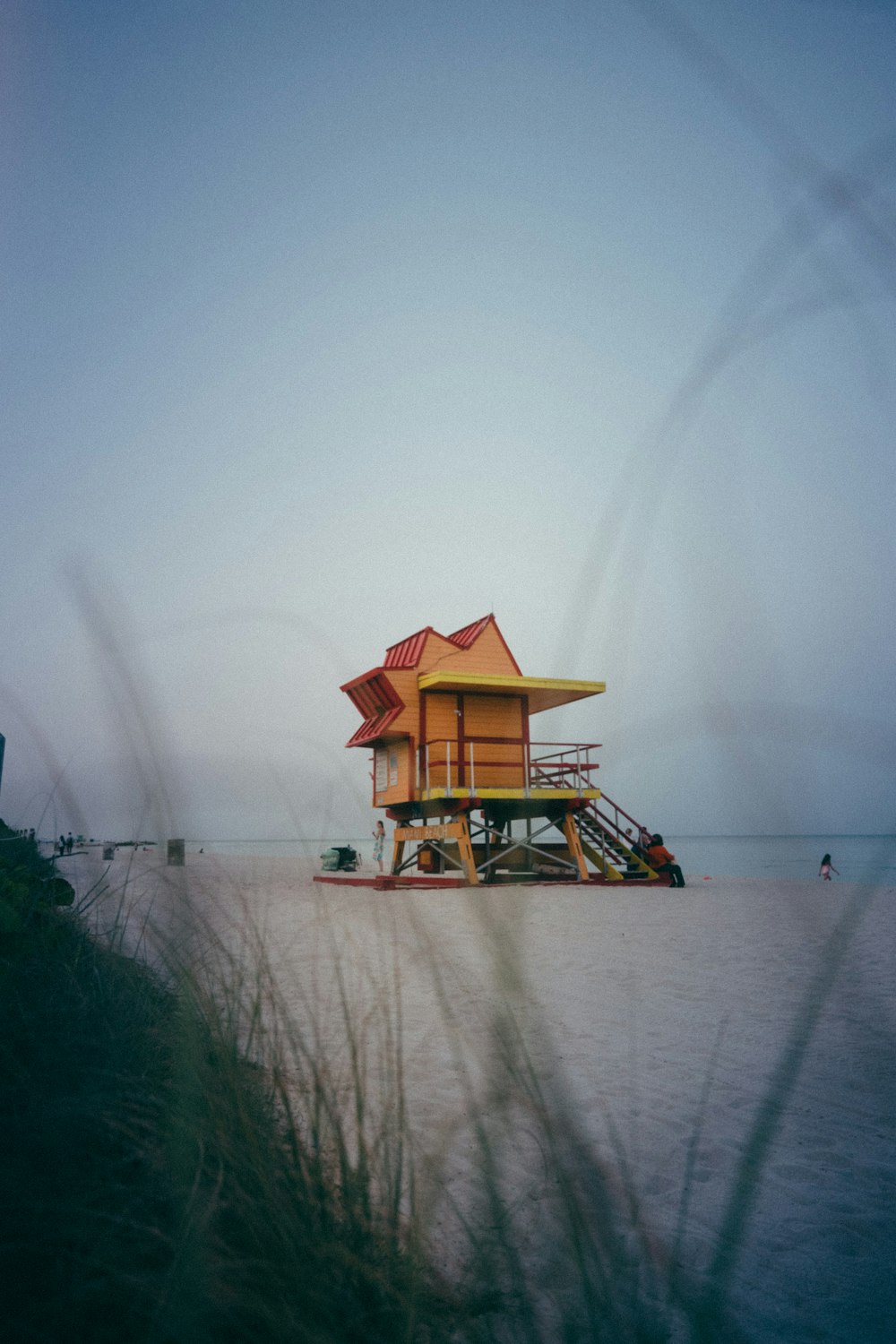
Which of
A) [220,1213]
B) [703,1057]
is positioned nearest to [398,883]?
[703,1057]

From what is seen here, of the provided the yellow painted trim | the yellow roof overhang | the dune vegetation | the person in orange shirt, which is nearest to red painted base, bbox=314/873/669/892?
the person in orange shirt

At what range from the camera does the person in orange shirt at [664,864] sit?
1884 cm

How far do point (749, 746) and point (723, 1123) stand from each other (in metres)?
3.39

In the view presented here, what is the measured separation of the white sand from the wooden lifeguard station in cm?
753

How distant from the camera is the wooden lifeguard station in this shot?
57.8 ft

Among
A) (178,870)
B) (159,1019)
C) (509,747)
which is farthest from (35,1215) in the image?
(509,747)

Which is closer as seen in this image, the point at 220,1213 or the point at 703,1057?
the point at 220,1213

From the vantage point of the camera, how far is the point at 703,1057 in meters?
5.08

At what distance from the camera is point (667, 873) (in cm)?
1912

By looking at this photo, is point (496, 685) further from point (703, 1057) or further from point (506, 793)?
point (703, 1057)

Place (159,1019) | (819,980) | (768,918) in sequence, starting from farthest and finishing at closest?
1. (768,918)
2. (159,1019)
3. (819,980)

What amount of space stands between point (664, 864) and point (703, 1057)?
593 inches

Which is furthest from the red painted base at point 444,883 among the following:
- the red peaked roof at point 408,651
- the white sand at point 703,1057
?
the white sand at point 703,1057

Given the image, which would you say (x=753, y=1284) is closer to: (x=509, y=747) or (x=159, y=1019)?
(x=159, y=1019)
